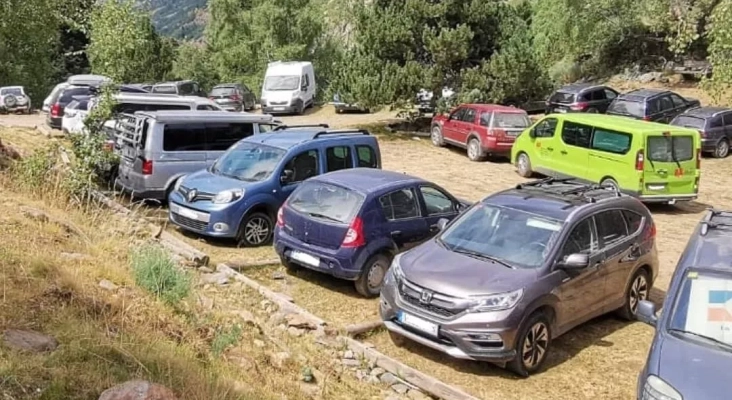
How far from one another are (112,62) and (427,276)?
10.8 metres

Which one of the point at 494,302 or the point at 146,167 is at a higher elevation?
the point at 146,167

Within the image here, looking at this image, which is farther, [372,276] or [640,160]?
[640,160]

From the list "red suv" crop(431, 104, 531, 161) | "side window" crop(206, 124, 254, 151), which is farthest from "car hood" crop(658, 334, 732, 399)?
"red suv" crop(431, 104, 531, 161)

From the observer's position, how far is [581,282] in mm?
8438

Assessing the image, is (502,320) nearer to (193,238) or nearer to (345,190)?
(345,190)

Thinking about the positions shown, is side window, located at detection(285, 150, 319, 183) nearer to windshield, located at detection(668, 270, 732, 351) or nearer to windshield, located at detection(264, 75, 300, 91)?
windshield, located at detection(668, 270, 732, 351)

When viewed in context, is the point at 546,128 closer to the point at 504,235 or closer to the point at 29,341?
the point at 504,235

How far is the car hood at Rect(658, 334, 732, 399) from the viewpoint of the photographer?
203 inches

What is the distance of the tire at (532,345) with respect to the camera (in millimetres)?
7570

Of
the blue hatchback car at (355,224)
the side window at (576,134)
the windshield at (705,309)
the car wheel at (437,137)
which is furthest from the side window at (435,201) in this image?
the car wheel at (437,137)

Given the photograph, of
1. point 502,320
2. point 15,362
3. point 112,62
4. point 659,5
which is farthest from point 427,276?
point 659,5

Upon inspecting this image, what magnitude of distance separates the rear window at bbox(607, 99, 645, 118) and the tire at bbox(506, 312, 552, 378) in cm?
2046

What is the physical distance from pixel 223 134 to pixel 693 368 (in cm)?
1052

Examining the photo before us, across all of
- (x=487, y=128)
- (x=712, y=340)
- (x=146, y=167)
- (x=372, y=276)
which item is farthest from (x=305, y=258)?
(x=487, y=128)
